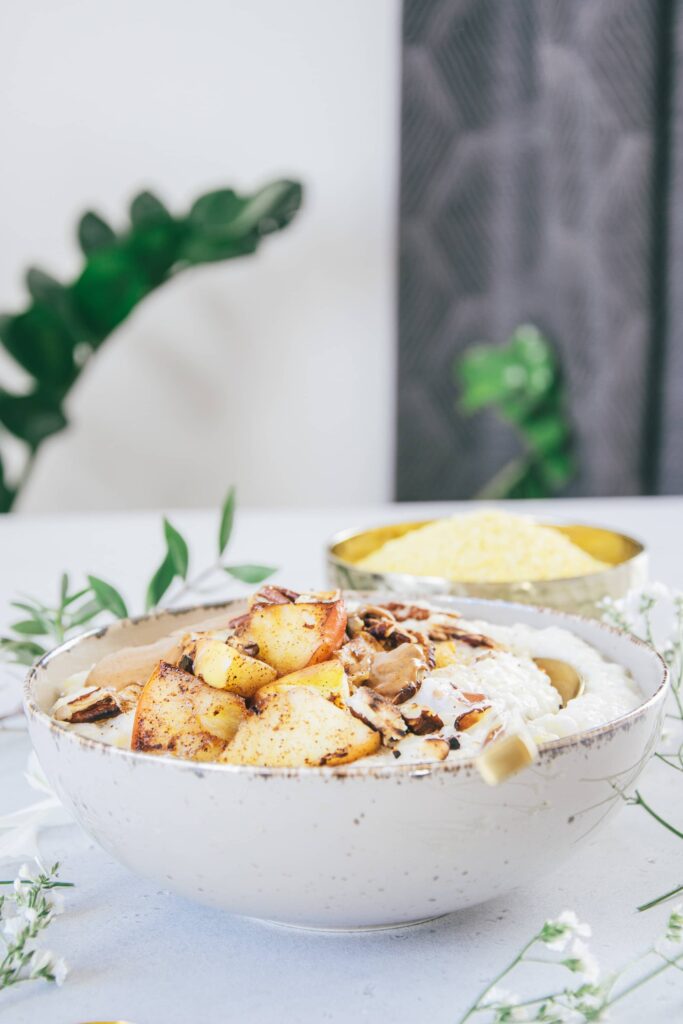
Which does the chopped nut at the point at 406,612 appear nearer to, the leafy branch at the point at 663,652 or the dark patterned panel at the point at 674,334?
the leafy branch at the point at 663,652

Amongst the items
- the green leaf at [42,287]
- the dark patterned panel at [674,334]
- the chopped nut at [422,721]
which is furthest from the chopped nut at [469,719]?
the green leaf at [42,287]

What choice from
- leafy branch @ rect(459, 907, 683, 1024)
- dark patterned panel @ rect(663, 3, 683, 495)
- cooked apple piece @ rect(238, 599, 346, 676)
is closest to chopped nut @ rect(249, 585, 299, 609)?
cooked apple piece @ rect(238, 599, 346, 676)

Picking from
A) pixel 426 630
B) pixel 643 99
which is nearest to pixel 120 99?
pixel 643 99

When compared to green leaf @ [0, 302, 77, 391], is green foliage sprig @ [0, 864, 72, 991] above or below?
below

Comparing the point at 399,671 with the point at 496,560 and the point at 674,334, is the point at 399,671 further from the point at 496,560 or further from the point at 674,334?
the point at 674,334

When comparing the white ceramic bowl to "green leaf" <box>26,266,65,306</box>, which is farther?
"green leaf" <box>26,266,65,306</box>

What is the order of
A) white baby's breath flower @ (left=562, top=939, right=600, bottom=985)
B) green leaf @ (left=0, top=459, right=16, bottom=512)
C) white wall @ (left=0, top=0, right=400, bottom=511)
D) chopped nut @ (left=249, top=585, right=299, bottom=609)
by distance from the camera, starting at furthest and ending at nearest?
white wall @ (left=0, top=0, right=400, bottom=511) → green leaf @ (left=0, top=459, right=16, bottom=512) → chopped nut @ (left=249, top=585, right=299, bottom=609) → white baby's breath flower @ (left=562, top=939, right=600, bottom=985)

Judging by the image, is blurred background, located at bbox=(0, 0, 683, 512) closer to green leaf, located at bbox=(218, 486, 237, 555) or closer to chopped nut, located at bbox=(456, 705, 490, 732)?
green leaf, located at bbox=(218, 486, 237, 555)
